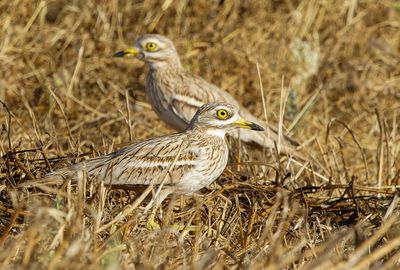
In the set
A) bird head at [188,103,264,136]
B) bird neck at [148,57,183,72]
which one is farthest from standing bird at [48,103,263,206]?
bird neck at [148,57,183,72]

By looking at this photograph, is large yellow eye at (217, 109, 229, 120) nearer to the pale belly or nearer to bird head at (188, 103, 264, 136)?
bird head at (188, 103, 264, 136)

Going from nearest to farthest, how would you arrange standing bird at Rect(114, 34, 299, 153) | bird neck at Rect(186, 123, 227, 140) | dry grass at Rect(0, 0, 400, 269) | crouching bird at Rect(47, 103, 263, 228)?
dry grass at Rect(0, 0, 400, 269) → crouching bird at Rect(47, 103, 263, 228) → bird neck at Rect(186, 123, 227, 140) → standing bird at Rect(114, 34, 299, 153)

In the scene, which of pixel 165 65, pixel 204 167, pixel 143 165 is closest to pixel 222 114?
pixel 204 167

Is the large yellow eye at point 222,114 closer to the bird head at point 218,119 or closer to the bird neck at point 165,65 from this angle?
the bird head at point 218,119

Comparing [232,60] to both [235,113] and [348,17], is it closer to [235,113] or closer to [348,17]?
[348,17]

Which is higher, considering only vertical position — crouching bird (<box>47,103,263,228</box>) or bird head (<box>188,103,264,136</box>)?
bird head (<box>188,103,264,136</box>)

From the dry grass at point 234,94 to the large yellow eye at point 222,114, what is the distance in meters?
0.36

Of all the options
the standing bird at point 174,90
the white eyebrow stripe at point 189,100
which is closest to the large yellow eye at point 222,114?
the standing bird at point 174,90

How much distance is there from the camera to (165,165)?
4.86m

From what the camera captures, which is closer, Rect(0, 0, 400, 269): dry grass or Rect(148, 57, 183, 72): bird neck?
Rect(0, 0, 400, 269): dry grass

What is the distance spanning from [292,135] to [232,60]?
3.53 feet

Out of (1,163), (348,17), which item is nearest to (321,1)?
(348,17)

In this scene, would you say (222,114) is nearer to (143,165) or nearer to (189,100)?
(143,165)

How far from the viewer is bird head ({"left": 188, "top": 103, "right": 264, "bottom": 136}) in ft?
17.3
